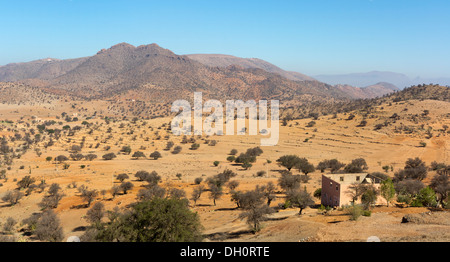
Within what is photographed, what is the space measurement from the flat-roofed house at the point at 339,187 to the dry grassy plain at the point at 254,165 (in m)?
2.99

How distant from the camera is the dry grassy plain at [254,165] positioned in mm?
21688

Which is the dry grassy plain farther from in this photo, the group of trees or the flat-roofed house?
the flat-roofed house

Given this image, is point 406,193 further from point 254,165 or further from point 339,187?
point 254,165

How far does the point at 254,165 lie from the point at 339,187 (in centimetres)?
2957

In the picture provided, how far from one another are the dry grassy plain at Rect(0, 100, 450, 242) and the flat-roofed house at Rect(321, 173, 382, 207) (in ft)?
9.81

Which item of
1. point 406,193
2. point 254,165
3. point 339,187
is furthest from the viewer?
point 254,165

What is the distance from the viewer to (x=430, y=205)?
28922 millimetres

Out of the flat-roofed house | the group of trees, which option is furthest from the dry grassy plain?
the flat-roofed house

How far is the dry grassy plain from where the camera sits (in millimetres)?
21688

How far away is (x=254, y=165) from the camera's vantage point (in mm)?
59406

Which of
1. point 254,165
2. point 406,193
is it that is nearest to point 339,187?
point 406,193

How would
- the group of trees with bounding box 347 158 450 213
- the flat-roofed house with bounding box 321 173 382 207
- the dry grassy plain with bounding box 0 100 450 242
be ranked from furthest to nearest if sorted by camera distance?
1. the flat-roofed house with bounding box 321 173 382 207
2. the group of trees with bounding box 347 158 450 213
3. the dry grassy plain with bounding box 0 100 450 242
